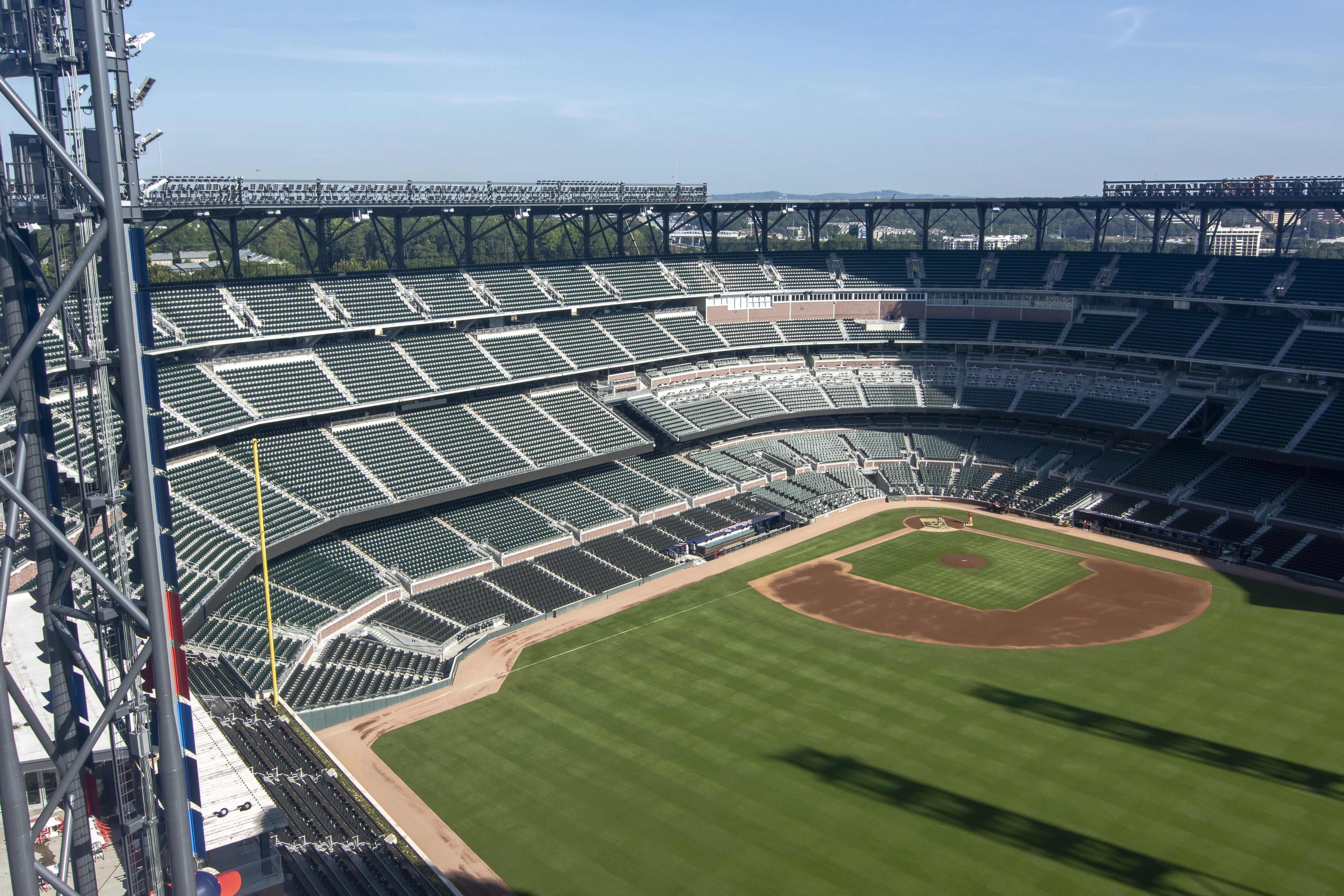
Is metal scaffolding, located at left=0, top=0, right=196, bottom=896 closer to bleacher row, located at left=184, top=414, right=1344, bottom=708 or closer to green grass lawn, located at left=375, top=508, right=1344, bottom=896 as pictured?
green grass lawn, located at left=375, top=508, right=1344, bottom=896

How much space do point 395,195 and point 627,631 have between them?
106 ft

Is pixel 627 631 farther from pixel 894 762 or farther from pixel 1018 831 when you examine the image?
pixel 1018 831

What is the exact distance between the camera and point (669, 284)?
78562 millimetres

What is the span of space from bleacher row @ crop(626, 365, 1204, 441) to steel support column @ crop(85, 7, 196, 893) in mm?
59030

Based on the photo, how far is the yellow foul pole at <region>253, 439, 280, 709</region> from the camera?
3878cm

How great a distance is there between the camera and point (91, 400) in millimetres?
10172

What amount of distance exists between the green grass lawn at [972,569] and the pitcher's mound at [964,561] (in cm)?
16

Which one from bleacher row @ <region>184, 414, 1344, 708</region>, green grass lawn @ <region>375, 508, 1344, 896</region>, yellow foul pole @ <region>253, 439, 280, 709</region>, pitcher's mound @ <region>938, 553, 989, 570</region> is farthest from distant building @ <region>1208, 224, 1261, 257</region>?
yellow foul pole @ <region>253, 439, 280, 709</region>

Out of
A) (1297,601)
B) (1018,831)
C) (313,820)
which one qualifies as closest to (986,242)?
(1297,601)

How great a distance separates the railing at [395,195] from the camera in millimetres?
53875

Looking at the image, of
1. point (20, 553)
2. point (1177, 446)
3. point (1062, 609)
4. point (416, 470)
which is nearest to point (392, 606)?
point (416, 470)

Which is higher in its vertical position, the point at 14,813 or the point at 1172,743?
the point at 14,813

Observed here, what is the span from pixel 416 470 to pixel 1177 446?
170 feet

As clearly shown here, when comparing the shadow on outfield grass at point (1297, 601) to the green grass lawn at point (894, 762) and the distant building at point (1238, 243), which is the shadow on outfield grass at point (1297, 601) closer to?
the green grass lawn at point (894, 762)
